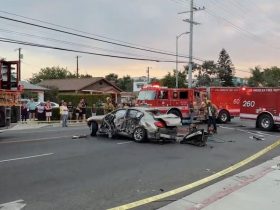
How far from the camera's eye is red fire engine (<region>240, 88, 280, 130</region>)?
1032 inches

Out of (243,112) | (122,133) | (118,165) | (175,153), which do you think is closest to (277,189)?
(118,165)

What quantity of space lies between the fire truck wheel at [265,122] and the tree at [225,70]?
3573 inches

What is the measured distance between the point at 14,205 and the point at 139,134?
10.5m

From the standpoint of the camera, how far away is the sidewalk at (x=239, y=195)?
7398mm

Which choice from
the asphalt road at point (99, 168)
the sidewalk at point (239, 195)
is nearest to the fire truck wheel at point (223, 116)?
the asphalt road at point (99, 168)

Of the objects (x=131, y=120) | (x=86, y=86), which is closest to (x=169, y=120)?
(x=131, y=120)

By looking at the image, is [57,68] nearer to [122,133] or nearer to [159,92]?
[159,92]

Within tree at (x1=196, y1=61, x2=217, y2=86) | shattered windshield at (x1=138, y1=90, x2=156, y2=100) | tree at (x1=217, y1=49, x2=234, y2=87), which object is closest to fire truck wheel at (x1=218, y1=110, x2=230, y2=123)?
shattered windshield at (x1=138, y1=90, x2=156, y2=100)

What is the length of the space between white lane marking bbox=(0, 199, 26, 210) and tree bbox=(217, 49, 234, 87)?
11099 centimetres

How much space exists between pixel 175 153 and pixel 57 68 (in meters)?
114

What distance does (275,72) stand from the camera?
141875 millimetres

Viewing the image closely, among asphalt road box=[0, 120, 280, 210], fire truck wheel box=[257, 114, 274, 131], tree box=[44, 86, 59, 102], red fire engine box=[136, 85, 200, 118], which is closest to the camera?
asphalt road box=[0, 120, 280, 210]

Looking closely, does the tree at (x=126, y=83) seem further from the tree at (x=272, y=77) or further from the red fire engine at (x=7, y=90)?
the red fire engine at (x=7, y=90)

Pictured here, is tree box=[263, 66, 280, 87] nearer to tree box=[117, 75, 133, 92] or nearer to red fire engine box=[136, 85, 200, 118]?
tree box=[117, 75, 133, 92]
